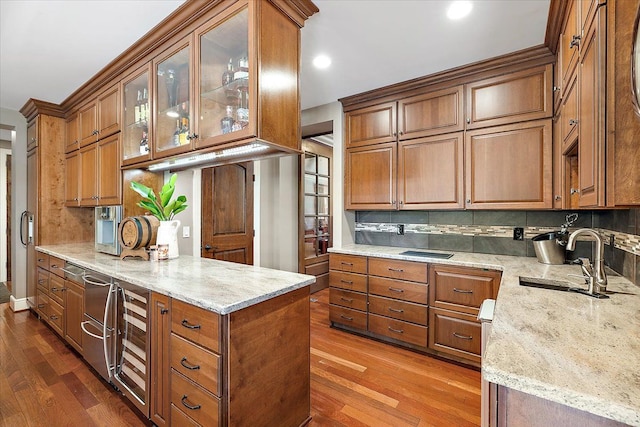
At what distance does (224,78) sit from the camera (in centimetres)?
188

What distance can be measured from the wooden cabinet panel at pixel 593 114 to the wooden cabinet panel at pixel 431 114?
134 centimetres

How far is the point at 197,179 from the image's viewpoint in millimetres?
2912

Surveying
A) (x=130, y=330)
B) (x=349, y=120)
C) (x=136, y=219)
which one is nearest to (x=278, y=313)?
(x=130, y=330)

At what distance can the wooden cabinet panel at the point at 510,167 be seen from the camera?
2.36m

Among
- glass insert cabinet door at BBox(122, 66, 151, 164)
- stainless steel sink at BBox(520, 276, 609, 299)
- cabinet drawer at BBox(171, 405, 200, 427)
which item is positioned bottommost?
cabinet drawer at BBox(171, 405, 200, 427)

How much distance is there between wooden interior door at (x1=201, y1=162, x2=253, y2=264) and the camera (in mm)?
3158

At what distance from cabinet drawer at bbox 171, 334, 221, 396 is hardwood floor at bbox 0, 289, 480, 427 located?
0.71 m

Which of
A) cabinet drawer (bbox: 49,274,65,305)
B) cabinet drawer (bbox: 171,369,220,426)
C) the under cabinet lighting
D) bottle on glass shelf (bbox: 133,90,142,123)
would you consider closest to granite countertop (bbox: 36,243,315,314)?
cabinet drawer (bbox: 171,369,220,426)

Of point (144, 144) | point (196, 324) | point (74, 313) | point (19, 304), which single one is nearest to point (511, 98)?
point (196, 324)

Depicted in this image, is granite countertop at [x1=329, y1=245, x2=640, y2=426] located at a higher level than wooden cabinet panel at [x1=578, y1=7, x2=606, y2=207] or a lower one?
lower

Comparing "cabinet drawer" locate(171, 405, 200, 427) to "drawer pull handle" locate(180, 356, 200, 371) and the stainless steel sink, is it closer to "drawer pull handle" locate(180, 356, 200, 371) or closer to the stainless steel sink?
"drawer pull handle" locate(180, 356, 200, 371)

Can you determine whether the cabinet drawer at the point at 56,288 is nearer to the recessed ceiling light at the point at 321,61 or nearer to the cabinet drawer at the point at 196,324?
the cabinet drawer at the point at 196,324

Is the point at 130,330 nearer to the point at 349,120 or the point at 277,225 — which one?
the point at 277,225

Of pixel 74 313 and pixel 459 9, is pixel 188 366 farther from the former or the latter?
pixel 459 9
